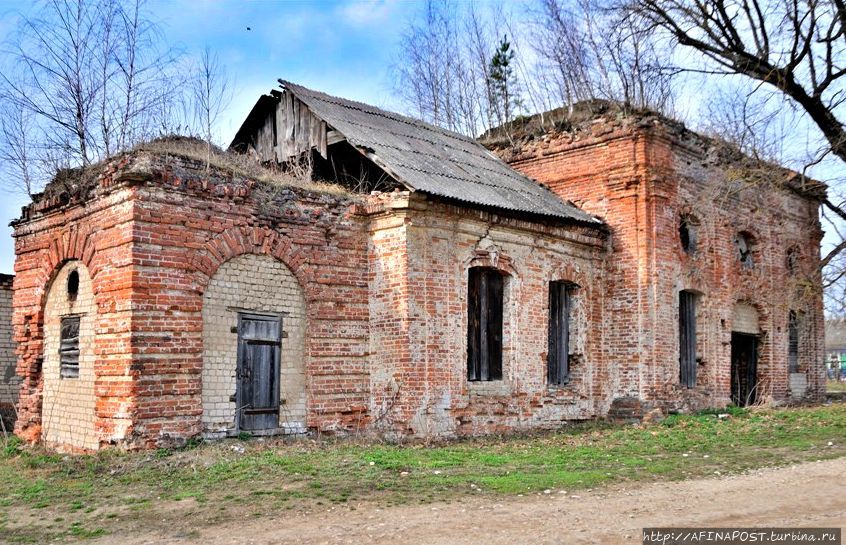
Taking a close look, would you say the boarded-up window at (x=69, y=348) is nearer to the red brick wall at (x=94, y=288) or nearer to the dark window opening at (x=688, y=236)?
the red brick wall at (x=94, y=288)

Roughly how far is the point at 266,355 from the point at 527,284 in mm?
4765

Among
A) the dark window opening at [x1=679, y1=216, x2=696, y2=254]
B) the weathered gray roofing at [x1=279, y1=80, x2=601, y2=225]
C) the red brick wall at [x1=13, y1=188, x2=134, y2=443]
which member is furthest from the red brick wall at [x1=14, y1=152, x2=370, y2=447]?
the dark window opening at [x1=679, y1=216, x2=696, y2=254]

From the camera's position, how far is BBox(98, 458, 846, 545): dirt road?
639 centimetres

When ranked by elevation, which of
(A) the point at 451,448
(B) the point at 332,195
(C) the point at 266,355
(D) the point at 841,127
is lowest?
(A) the point at 451,448

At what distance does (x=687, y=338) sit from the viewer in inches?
624

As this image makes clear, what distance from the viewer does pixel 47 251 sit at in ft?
39.2

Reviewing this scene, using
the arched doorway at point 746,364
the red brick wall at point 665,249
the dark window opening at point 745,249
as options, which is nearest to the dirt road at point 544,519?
the red brick wall at point 665,249

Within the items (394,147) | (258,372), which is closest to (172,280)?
(258,372)

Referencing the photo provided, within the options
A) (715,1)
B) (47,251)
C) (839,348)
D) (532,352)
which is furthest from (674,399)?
(839,348)

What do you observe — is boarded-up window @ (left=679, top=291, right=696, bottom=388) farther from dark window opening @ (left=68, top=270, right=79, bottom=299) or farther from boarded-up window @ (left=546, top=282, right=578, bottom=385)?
dark window opening @ (left=68, top=270, right=79, bottom=299)

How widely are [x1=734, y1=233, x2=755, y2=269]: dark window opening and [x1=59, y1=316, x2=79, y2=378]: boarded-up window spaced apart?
43.8ft

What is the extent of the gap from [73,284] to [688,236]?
11.4 metres

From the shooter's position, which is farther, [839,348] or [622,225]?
[839,348]

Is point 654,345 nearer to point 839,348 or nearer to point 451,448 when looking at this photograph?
point 451,448
